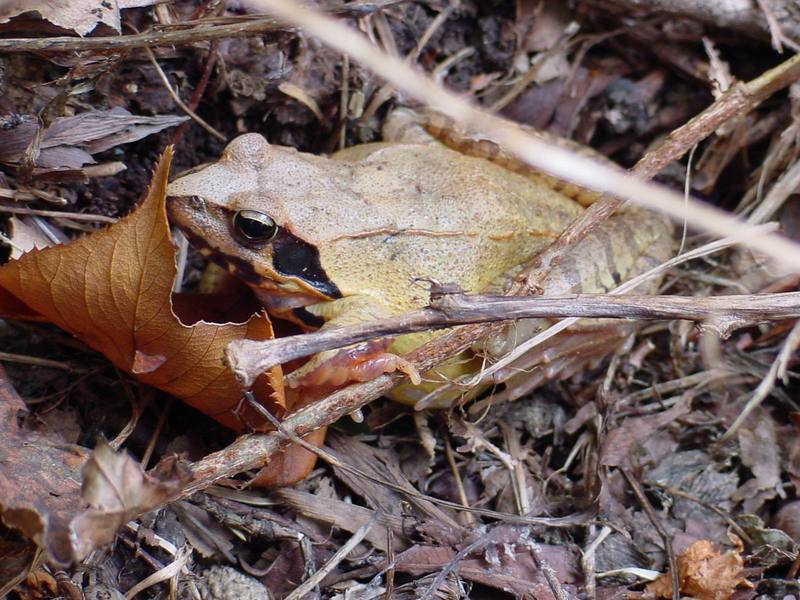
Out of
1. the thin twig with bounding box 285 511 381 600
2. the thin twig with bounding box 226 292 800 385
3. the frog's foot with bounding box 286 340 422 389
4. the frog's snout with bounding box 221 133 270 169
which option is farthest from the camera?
the frog's snout with bounding box 221 133 270 169

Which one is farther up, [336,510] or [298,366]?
[298,366]

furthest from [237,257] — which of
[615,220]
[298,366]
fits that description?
[615,220]

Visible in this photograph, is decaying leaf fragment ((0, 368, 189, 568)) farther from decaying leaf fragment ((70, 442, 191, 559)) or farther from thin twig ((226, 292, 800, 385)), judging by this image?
thin twig ((226, 292, 800, 385))

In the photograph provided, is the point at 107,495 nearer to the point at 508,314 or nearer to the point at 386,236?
the point at 508,314

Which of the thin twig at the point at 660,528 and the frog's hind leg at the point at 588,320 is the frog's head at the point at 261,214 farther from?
the thin twig at the point at 660,528

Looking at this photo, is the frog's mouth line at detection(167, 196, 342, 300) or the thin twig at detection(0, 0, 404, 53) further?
the frog's mouth line at detection(167, 196, 342, 300)

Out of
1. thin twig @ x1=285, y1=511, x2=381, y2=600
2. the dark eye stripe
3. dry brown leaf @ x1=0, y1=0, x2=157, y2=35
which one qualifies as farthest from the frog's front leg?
dry brown leaf @ x1=0, y1=0, x2=157, y2=35

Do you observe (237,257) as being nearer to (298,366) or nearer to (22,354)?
(298,366)
